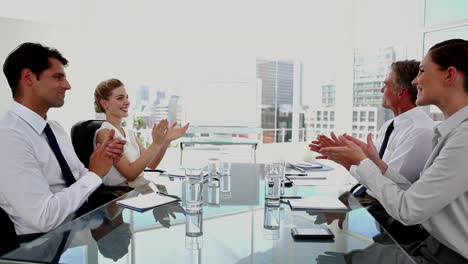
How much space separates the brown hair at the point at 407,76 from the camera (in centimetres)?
225

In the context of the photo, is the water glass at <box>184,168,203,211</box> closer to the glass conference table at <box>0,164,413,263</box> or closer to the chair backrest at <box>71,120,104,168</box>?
the glass conference table at <box>0,164,413,263</box>

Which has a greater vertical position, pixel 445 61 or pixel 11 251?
pixel 445 61

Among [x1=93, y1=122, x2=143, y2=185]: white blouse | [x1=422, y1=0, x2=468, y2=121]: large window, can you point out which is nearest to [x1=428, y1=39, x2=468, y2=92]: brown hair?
[x1=93, y1=122, x2=143, y2=185]: white blouse

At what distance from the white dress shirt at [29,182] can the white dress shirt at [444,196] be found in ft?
3.92

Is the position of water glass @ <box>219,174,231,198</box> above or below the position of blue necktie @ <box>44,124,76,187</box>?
below

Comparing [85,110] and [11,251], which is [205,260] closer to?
[11,251]

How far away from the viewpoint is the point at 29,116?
1577 millimetres

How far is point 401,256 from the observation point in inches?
39.6

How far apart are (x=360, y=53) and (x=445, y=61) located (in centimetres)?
575

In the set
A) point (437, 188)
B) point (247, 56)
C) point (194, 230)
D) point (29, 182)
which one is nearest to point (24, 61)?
point (29, 182)

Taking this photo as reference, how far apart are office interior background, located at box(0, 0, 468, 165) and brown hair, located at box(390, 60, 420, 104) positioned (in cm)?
317

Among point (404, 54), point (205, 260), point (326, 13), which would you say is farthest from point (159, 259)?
point (326, 13)

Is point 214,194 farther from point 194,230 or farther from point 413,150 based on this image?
point 413,150

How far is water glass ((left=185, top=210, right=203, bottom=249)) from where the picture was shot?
3.57ft
